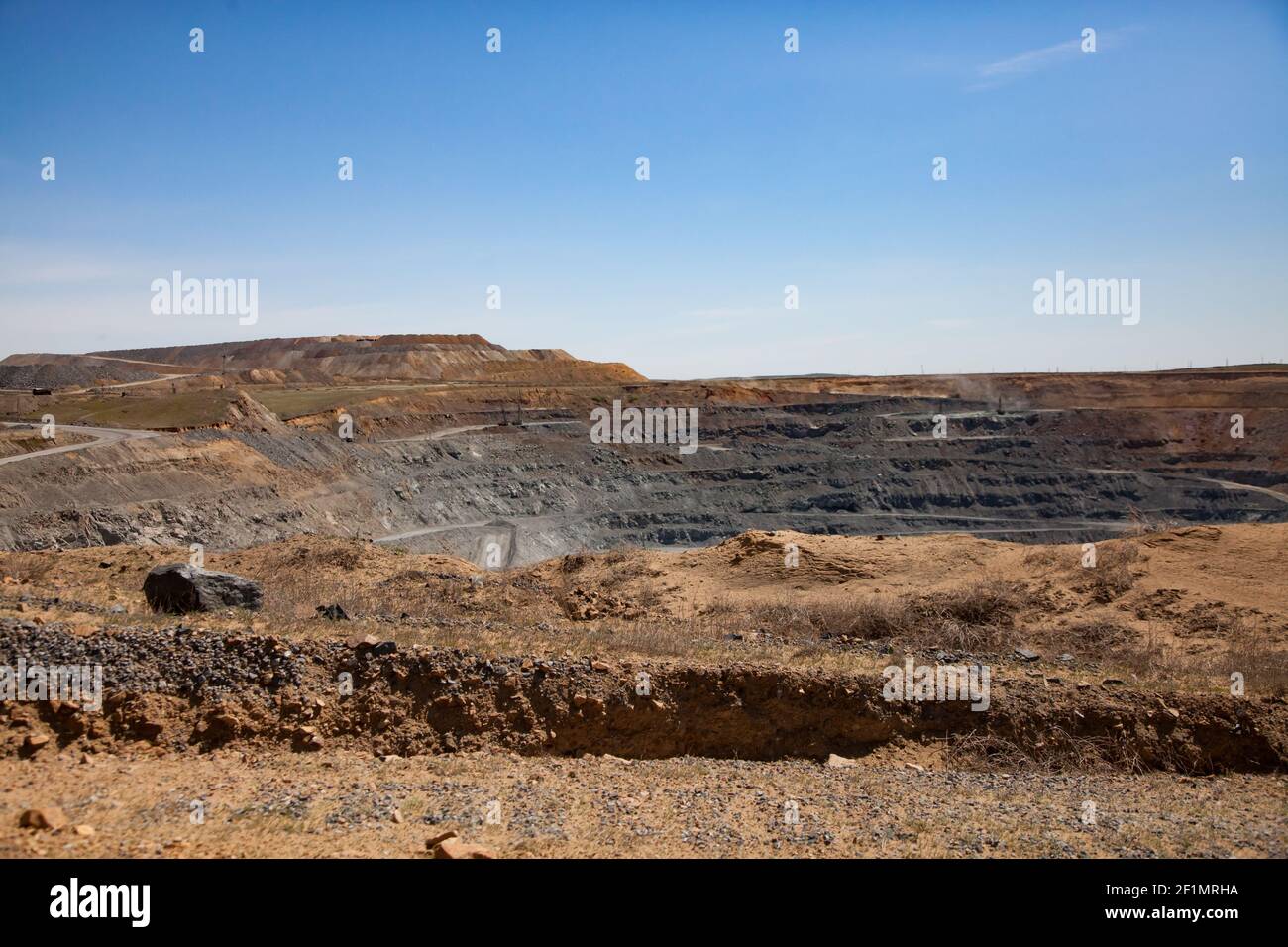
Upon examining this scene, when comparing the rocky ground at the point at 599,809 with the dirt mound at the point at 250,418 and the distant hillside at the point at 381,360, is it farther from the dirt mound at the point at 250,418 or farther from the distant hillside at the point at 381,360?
the distant hillside at the point at 381,360

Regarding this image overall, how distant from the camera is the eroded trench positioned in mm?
8625

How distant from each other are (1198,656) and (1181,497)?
132 ft

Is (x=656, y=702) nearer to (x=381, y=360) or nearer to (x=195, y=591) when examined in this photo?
(x=195, y=591)

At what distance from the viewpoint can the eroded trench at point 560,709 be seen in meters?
8.62

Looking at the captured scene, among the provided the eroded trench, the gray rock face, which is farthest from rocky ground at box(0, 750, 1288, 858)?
the gray rock face

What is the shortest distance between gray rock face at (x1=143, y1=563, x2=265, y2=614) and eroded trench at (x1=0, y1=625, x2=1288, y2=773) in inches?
96.8

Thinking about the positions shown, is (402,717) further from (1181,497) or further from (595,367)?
(595,367)

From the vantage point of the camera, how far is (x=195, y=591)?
11.9 m

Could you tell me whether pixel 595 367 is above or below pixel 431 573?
above

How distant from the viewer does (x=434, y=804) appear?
7.07 meters

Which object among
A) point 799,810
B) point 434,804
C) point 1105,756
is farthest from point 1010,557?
point 434,804

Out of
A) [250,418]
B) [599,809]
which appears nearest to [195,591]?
[599,809]

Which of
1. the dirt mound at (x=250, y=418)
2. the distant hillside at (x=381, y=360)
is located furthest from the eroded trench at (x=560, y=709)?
the distant hillside at (x=381, y=360)

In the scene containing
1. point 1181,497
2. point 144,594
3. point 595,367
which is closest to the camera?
point 144,594
